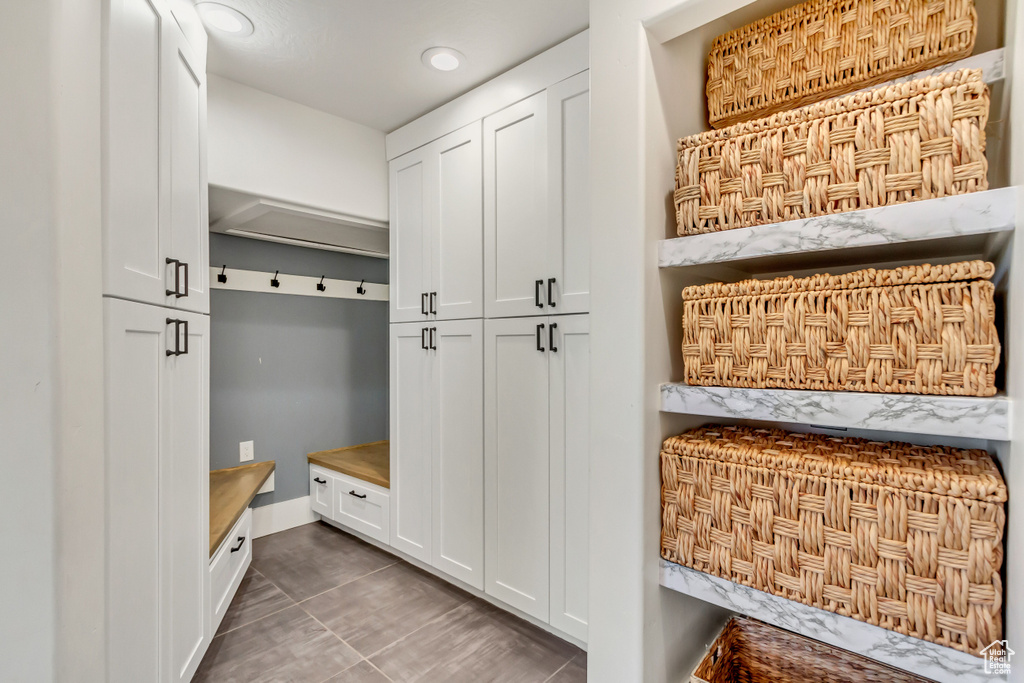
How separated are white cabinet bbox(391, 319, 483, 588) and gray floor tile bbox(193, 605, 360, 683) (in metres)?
0.59

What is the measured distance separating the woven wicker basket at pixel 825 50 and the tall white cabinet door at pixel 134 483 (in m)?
1.43

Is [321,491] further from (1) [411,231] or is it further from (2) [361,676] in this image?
(1) [411,231]

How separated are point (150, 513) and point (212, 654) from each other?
0.97m

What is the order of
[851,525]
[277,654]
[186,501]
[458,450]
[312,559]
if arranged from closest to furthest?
[851,525] → [186,501] → [277,654] → [458,450] → [312,559]

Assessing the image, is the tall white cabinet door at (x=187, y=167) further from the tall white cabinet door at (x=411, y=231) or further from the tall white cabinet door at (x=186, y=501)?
the tall white cabinet door at (x=411, y=231)

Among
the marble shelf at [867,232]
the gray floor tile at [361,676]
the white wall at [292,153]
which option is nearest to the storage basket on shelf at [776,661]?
the marble shelf at [867,232]

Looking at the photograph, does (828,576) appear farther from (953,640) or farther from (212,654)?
(212,654)

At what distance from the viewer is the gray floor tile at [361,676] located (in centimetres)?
167

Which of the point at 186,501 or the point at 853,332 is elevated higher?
the point at 853,332

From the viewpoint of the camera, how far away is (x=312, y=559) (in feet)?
8.57

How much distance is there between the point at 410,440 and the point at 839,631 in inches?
79.0

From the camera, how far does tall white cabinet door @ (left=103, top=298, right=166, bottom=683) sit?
1.02 metres

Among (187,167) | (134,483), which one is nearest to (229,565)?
(134,483)

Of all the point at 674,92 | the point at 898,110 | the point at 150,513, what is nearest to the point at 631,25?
the point at 674,92
